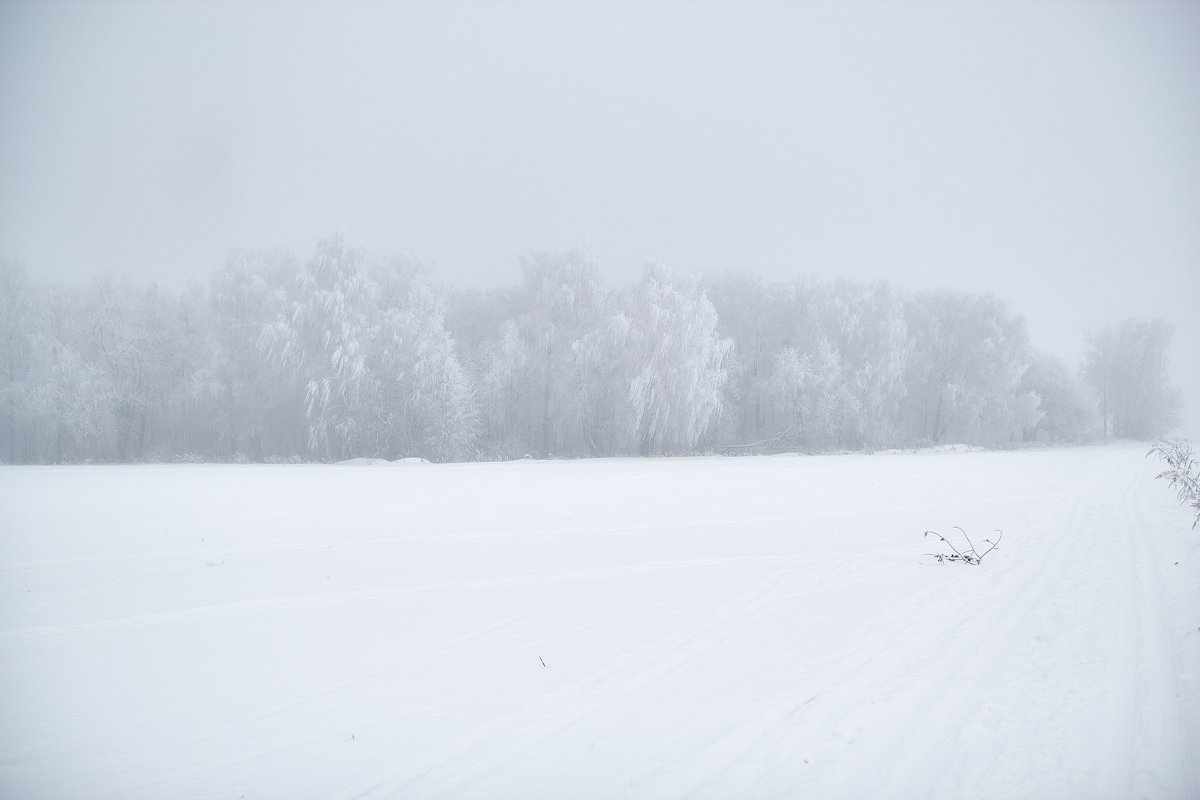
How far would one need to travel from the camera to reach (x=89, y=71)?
3522 centimetres

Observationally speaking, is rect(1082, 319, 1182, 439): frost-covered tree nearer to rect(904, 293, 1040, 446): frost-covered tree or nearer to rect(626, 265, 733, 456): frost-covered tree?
rect(904, 293, 1040, 446): frost-covered tree

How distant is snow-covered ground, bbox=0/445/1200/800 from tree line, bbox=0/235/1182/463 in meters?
20.7

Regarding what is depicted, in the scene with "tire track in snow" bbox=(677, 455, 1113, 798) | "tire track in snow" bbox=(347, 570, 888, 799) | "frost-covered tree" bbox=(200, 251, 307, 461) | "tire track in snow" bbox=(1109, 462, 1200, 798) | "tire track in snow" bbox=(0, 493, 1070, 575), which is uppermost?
"frost-covered tree" bbox=(200, 251, 307, 461)

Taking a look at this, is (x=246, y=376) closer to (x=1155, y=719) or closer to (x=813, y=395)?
(x=813, y=395)

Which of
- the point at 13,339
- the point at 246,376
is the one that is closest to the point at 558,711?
the point at 246,376

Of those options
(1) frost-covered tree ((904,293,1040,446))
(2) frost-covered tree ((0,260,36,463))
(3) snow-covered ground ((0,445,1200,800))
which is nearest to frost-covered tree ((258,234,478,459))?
(2) frost-covered tree ((0,260,36,463))

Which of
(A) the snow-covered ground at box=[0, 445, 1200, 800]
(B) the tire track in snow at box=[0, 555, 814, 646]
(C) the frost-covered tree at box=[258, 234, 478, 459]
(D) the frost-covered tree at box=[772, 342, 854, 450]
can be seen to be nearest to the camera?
(A) the snow-covered ground at box=[0, 445, 1200, 800]

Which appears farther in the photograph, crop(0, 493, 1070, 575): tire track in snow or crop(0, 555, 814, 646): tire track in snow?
crop(0, 493, 1070, 575): tire track in snow

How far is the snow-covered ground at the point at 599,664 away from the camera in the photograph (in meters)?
2.76

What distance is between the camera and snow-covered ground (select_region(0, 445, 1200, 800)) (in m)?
2.76

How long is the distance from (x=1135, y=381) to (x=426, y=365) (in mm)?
59388

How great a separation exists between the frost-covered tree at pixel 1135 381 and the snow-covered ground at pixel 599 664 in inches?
2231

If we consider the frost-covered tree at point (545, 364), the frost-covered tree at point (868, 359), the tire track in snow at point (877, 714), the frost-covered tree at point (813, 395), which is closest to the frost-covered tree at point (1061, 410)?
the frost-covered tree at point (868, 359)

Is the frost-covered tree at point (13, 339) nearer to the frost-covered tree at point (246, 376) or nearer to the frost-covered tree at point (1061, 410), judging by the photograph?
the frost-covered tree at point (246, 376)
